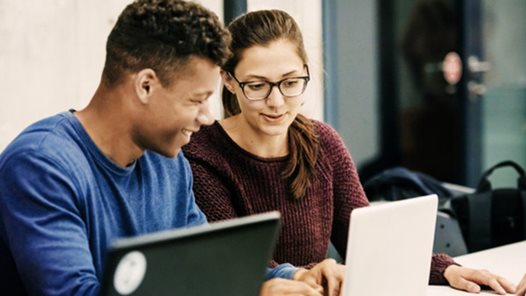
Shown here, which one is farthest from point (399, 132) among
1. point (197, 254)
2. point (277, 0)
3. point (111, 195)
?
point (197, 254)

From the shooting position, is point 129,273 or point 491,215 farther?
point 491,215

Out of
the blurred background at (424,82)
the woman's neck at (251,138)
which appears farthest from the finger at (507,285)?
the blurred background at (424,82)

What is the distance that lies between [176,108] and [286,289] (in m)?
0.38

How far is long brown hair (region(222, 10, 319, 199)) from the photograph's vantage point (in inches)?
92.8

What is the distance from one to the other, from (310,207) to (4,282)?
3.08ft

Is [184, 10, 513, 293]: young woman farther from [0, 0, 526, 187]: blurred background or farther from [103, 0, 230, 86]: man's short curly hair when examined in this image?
[0, 0, 526, 187]: blurred background

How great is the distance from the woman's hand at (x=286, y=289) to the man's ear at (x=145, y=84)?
0.40 m

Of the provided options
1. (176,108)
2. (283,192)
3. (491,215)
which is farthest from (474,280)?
(491,215)

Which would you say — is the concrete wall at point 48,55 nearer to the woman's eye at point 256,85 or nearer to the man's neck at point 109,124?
the woman's eye at point 256,85

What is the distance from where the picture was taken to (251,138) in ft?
8.02

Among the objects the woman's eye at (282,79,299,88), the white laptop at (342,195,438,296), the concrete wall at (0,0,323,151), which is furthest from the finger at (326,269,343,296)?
the concrete wall at (0,0,323,151)

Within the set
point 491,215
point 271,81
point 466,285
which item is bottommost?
point 491,215

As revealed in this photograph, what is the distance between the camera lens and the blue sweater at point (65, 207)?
1.59 m

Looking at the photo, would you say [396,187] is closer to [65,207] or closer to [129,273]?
[65,207]
